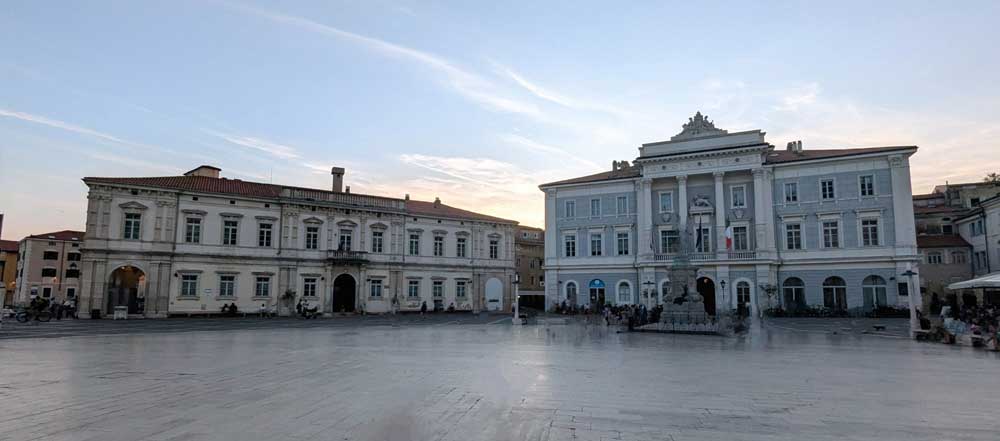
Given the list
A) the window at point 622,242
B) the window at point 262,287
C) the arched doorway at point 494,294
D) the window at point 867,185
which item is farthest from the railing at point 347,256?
the window at point 867,185

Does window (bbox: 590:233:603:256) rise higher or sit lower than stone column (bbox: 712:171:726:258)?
lower

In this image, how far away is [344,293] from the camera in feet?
148

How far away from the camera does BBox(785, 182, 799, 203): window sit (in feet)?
127

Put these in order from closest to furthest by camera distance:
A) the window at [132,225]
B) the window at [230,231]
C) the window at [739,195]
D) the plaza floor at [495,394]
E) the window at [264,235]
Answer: the plaza floor at [495,394], the window at [132,225], the window at [230,231], the window at [739,195], the window at [264,235]

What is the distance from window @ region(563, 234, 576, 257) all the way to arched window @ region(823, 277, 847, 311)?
57.4 ft

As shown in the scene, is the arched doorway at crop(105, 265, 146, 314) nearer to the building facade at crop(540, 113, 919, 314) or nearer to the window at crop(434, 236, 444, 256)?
the window at crop(434, 236, 444, 256)

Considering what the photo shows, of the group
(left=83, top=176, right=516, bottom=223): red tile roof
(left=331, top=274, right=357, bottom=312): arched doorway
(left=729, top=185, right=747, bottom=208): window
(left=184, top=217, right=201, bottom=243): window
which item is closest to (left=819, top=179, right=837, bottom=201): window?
(left=729, top=185, right=747, bottom=208): window

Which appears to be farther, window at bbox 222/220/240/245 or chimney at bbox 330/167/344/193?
chimney at bbox 330/167/344/193

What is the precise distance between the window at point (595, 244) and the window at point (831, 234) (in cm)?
1516

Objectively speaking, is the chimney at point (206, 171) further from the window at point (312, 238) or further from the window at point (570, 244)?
the window at point (570, 244)

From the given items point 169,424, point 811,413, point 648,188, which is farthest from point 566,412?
point 648,188

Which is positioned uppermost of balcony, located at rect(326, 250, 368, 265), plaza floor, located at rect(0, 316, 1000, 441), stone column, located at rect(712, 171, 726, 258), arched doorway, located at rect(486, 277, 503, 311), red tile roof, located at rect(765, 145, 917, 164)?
red tile roof, located at rect(765, 145, 917, 164)

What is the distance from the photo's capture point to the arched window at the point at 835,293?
36.9 metres

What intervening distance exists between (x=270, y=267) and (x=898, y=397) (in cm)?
3941
